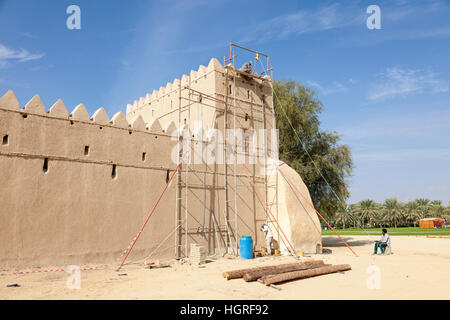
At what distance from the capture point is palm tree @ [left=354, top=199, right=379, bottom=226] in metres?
57.7

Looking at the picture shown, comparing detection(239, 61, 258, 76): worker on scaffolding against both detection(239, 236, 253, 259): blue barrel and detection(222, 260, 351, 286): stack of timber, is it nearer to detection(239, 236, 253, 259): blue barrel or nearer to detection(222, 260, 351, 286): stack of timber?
detection(239, 236, 253, 259): blue barrel

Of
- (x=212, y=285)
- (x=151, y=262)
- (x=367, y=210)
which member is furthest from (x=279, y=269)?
(x=367, y=210)

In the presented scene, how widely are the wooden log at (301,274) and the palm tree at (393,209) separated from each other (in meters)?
54.6

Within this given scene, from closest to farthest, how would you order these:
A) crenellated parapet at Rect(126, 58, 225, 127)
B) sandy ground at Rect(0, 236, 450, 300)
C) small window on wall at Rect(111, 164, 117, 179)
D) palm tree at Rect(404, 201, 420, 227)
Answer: sandy ground at Rect(0, 236, 450, 300)
small window on wall at Rect(111, 164, 117, 179)
crenellated parapet at Rect(126, 58, 225, 127)
palm tree at Rect(404, 201, 420, 227)

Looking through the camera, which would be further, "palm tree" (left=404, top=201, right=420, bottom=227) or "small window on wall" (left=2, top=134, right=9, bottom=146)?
"palm tree" (left=404, top=201, right=420, bottom=227)

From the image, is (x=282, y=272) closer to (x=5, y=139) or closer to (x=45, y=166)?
(x=45, y=166)

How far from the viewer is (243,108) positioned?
16.4 meters

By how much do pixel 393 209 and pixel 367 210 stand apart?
15.7 ft

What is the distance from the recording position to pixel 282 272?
905cm

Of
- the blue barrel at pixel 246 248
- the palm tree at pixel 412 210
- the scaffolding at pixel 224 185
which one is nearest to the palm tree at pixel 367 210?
the palm tree at pixel 412 210

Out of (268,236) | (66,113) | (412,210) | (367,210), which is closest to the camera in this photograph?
(66,113)

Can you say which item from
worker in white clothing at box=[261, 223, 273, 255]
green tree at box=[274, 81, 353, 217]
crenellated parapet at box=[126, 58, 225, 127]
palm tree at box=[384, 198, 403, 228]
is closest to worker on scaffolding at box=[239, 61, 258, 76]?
crenellated parapet at box=[126, 58, 225, 127]

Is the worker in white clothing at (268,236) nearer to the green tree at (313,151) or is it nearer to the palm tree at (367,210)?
the green tree at (313,151)
